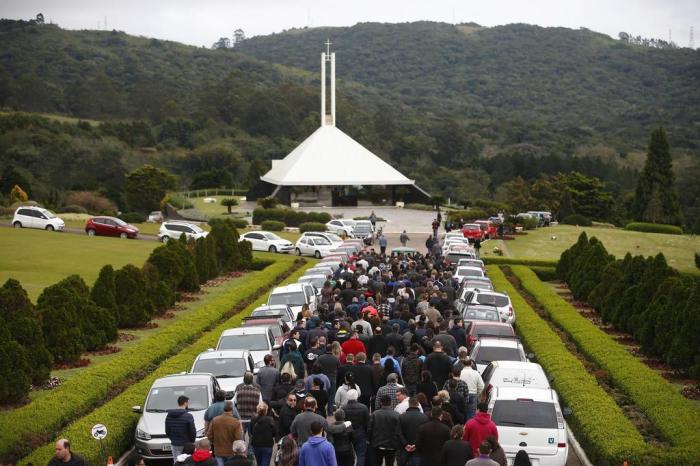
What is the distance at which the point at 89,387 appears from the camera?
2058 centimetres

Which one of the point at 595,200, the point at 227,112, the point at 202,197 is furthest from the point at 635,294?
the point at 227,112

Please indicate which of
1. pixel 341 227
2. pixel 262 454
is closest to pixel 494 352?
pixel 262 454

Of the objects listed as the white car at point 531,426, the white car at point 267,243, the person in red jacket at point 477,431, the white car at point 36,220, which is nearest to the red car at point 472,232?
the white car at point 267,243

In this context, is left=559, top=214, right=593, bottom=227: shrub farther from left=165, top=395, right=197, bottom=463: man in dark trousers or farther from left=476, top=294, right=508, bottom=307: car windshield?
left=165, top=395, right=197, bottom=463: man in dark trousers

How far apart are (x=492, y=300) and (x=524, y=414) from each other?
13127mm

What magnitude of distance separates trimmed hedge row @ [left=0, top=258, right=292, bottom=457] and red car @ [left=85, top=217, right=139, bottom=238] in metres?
22.8

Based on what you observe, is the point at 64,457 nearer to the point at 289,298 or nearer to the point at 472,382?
the point at 472,382

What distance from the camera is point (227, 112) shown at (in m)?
146

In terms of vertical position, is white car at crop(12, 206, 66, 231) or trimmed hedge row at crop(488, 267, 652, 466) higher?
white car at crop(12, 206, 66, 231)

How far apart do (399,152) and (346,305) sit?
106 metres

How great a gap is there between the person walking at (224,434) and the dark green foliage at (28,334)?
8663mm

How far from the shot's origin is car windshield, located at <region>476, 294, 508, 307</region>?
28047 mm

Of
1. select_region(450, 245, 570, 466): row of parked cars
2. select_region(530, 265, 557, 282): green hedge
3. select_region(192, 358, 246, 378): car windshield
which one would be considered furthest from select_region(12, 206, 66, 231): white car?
select_region(192, 358, 246, 378): car windshield

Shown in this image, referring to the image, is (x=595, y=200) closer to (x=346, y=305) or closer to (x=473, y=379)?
(x=346, y=305)
